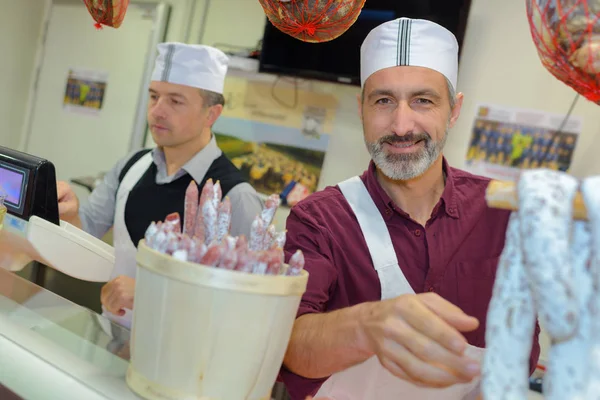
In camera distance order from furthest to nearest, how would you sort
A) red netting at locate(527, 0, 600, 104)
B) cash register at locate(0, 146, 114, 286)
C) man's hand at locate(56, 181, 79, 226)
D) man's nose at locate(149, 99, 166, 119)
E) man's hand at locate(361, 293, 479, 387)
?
man's nose at locate(149, 99, 166, 119), man's hand at locate(56, 181, 79, 226), cash register at locate(0, 146, 114, 286), red netting at locate(527, 0, 600, 104), man's hand at locate(361, 293, 479, 387)

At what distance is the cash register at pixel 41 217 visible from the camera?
3.98 ft

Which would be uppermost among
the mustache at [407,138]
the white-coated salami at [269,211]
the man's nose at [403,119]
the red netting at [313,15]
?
the red netting at [313,15]

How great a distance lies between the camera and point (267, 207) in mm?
893

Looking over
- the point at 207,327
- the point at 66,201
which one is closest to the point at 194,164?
the point at 66,201

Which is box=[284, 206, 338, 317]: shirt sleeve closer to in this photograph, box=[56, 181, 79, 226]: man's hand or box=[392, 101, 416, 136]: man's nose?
box=[392, 101, 416, 136]: man's nose

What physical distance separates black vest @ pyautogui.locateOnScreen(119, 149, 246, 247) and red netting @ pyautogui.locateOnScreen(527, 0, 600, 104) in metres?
1.45

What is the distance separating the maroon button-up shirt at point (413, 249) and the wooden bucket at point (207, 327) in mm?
547

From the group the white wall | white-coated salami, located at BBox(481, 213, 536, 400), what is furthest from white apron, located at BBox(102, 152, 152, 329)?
the white wall

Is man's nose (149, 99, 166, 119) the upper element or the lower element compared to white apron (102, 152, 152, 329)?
upper

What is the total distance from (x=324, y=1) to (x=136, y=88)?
3354 millimetres

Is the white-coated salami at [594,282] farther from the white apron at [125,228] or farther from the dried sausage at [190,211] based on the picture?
the white apron at [125,228]

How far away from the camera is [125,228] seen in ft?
7.82

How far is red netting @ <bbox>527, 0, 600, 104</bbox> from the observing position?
0.94 metres

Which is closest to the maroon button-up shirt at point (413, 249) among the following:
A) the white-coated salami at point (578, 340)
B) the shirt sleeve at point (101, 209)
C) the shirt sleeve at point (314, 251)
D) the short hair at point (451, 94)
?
the shirt sleeve at point (314, 251)
